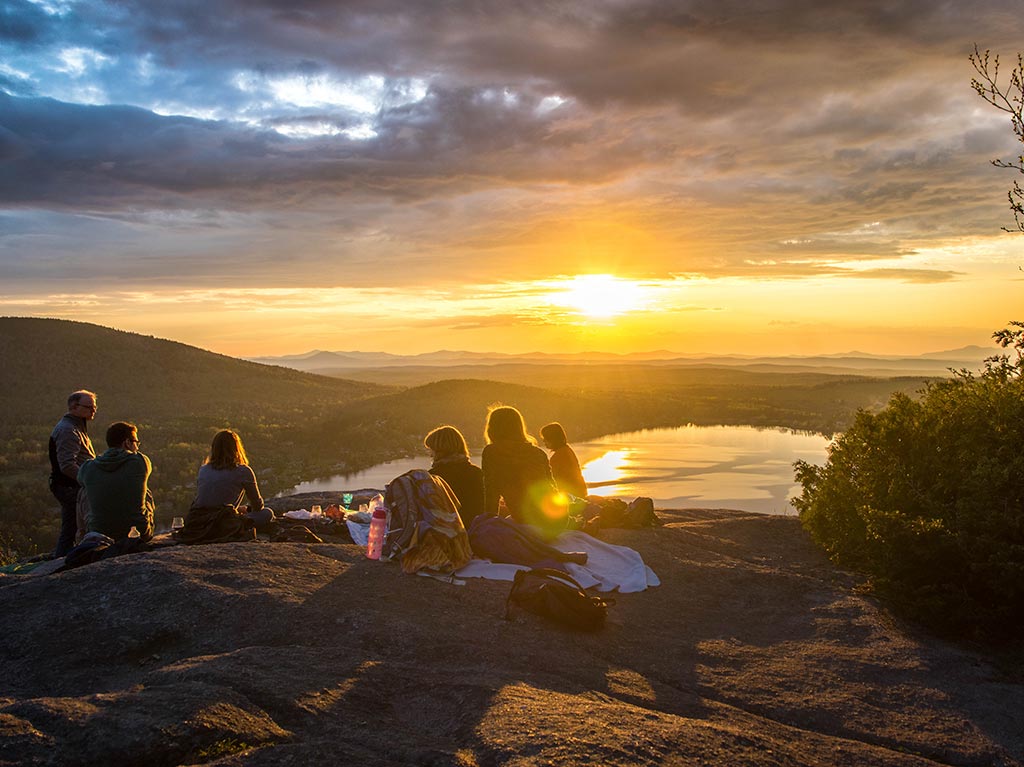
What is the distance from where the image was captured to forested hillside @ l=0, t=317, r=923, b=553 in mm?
27344

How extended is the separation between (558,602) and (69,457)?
23.1ft

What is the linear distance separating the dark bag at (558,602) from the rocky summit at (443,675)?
14 centimetres

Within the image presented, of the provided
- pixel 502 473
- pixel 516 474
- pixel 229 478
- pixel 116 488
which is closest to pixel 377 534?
pixel 502 473

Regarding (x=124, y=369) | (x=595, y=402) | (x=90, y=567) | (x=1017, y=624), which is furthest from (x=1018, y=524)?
(x=124, y=369)

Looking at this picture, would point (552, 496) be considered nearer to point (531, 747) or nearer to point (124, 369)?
point (531, 747)

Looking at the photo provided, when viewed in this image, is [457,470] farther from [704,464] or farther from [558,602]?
[704,464]

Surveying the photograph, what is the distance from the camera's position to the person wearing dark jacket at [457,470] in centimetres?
905

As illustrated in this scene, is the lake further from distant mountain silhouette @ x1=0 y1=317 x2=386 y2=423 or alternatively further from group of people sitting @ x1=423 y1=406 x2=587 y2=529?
distant mountain silhouette @ x1=0 y1=317 x2=386 y2=423

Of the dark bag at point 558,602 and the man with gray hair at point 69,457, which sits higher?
the man with gray hair at point 69,457

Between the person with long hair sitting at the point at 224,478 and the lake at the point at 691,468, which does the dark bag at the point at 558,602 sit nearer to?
the person with long hair sitting at the point at 224,478

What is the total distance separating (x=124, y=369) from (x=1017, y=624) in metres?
A: 62.6

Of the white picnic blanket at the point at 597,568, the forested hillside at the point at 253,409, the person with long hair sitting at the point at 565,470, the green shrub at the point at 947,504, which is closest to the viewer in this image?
the green shrub at the point at 947,504

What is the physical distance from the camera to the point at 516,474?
9305 millimetres

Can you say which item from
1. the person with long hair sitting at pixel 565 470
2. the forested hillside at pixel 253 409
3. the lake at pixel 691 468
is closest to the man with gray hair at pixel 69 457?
the person with long hair sitting at pixel 565 470
